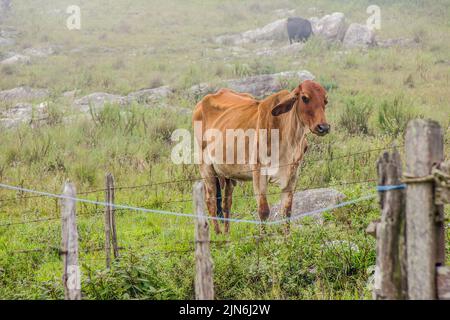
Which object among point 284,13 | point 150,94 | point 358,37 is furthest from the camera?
point 284,13

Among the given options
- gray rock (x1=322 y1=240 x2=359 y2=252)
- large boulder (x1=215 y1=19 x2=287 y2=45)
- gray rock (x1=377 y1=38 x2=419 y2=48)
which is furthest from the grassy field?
large boulder (x1=215 y1=19 x2=287 y2=45)

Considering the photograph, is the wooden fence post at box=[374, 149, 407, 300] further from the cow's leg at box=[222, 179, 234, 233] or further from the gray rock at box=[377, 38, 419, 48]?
the gray rock at box=[377, 38, 419, 48]

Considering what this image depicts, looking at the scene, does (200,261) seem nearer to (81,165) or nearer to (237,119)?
(237,119)

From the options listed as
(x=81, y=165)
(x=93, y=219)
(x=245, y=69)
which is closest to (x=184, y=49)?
(x=245, y=69)

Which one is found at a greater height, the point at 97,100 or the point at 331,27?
the point at 331,27

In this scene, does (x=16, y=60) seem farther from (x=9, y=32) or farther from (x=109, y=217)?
(x=109, y=217)

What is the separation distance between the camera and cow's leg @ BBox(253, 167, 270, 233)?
7719mm

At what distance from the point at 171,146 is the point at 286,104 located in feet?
18.7

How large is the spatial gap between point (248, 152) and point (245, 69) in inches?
526

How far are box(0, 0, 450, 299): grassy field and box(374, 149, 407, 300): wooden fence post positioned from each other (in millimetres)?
1466

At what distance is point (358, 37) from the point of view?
86.1ft

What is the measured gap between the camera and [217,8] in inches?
1403

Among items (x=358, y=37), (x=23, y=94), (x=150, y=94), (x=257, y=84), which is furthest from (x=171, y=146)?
(x=358, y=37)

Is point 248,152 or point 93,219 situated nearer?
point 248,152
